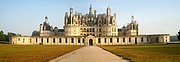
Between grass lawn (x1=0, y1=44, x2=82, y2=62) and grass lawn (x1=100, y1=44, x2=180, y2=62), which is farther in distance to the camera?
grass lawn (x1=100, y1=44, x2=180, y2=62)

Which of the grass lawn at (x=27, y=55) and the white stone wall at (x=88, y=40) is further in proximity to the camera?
the white stone wall at (x=88, y=40)

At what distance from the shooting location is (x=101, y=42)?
12144 centimetres

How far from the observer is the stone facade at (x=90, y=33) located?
395 feet

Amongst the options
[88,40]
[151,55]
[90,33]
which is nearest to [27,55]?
[151,55]

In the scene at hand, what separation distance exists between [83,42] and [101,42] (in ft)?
27.2

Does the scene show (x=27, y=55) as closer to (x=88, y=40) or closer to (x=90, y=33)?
(x=88, y=40)

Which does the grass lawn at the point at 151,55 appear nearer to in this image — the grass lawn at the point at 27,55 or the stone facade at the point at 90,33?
the grass lawn at the point at 27,55

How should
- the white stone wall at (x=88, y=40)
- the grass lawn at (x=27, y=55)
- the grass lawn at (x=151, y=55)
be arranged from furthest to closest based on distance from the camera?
the white stone wall at (x=88, y=40) < the grass lawn at (x=151, y=55) < the grass lawn at (x=27, y=55)

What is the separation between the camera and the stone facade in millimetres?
120375

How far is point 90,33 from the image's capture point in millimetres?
138375

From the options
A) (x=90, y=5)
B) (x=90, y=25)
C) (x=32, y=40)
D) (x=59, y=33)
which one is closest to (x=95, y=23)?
(x=90, y=25)

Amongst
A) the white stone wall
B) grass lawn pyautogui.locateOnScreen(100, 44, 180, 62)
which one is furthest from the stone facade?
grass lawn pyautogui.locateOnScreen(100, 44, 180, 62)

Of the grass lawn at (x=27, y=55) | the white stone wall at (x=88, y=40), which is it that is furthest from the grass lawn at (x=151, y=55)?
the white stone wall at (x=88, y=40)

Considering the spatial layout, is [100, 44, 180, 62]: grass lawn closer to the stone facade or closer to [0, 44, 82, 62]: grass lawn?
[0, 44, 82, 62]: grass lawn
